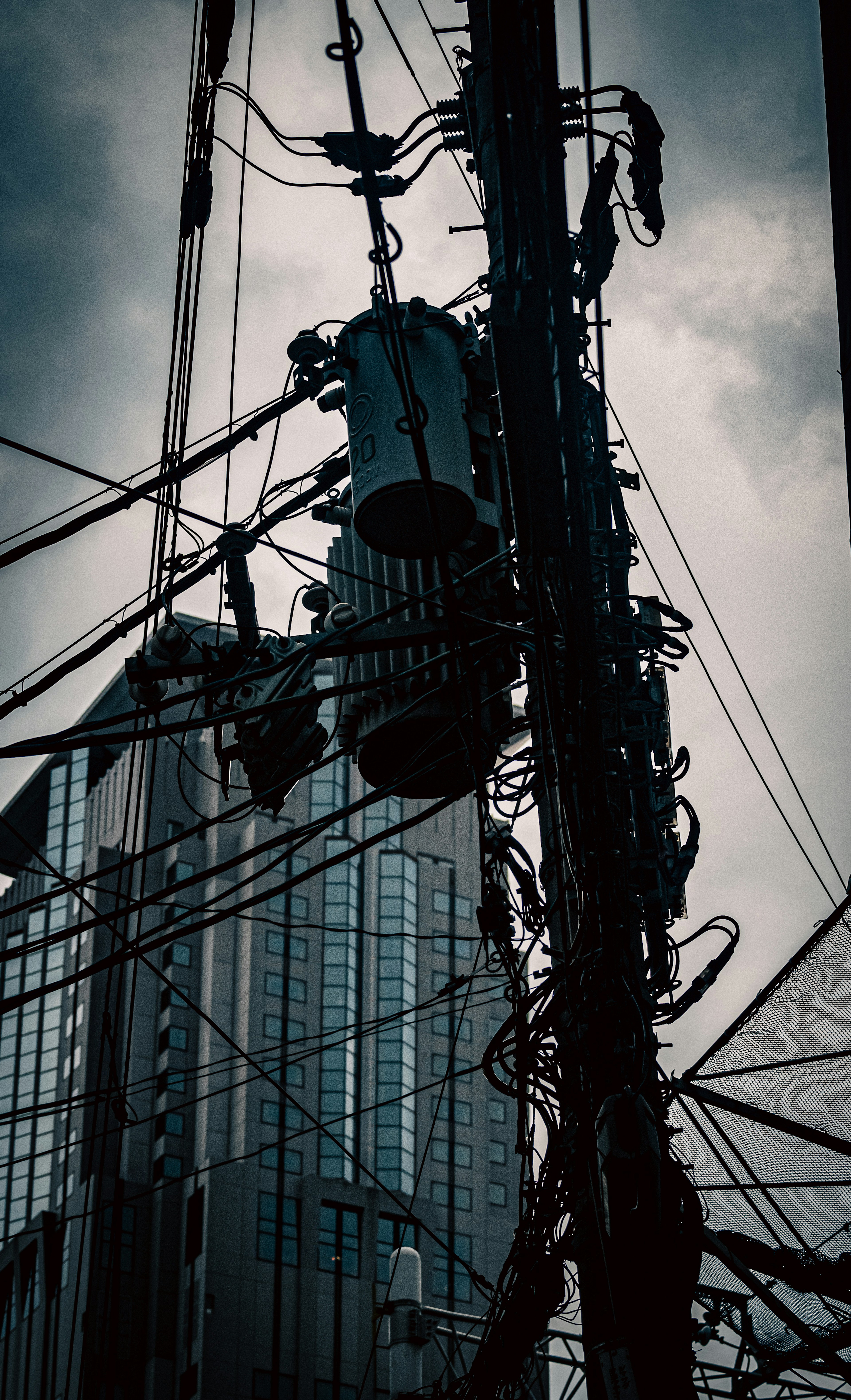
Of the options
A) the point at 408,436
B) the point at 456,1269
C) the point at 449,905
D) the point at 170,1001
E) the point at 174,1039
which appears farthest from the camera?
the point at 449,905

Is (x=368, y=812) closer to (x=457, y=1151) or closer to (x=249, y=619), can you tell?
(x=457, y=1151)

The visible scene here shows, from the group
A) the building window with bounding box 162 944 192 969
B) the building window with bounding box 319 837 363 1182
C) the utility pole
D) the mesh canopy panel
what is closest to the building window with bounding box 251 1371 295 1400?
the building window with bounding box 319 837 363 1182

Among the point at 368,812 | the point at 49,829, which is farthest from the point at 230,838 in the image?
the point at 49,829

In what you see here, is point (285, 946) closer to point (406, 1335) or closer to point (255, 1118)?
point (255, 1118)

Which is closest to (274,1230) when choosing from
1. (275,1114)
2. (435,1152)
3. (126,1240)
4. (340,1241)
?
(340,1241)

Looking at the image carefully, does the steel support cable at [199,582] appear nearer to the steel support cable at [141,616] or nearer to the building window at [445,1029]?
the steel support cable at [141,616]

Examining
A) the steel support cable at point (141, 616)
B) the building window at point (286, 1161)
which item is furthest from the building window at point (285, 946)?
the steel support cable at point (141, 616)

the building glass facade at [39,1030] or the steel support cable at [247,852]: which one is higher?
the building glass facade at [39,1030]

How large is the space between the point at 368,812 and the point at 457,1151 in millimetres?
15928

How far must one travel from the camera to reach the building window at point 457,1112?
7075 cm

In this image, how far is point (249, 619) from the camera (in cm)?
917

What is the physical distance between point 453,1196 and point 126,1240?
1451 cm

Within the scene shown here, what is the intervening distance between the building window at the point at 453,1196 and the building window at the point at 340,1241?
4285 millimetres

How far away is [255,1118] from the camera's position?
66.8 meters
